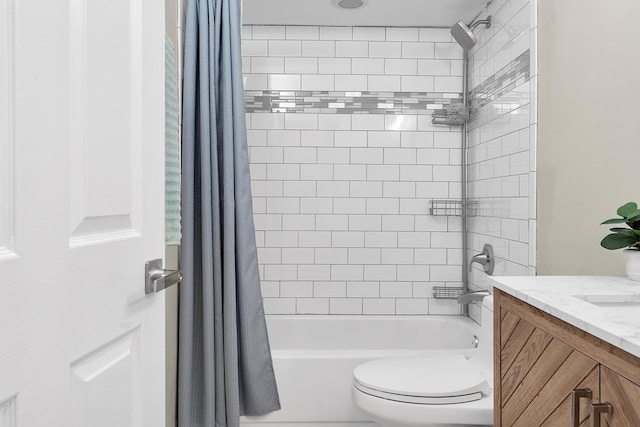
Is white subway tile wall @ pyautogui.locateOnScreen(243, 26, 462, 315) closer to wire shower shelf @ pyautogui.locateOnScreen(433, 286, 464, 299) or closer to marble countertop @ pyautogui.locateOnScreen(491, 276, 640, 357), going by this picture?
wire shower shelf @ pyautogui.locateOnScreen(433, 286, 464, 299)

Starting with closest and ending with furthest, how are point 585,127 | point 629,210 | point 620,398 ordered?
point 620,398 → point 629,210 → point 585,127

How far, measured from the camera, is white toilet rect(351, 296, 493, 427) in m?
1.70

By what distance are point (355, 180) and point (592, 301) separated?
1.99m

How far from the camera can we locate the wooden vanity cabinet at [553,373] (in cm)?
76

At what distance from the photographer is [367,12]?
279 cm

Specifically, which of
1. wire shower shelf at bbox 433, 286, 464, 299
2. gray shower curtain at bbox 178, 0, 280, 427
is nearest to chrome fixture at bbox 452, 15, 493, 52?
gray shower curtain at bbox 178, 0, 280, 427

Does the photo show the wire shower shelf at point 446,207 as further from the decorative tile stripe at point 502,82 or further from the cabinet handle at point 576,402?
the cabinet handle at point 576,402

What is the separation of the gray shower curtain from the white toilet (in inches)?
20.3

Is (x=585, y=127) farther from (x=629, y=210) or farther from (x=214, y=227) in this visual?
(x=214, y=227)

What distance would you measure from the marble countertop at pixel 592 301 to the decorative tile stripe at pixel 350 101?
190cm
